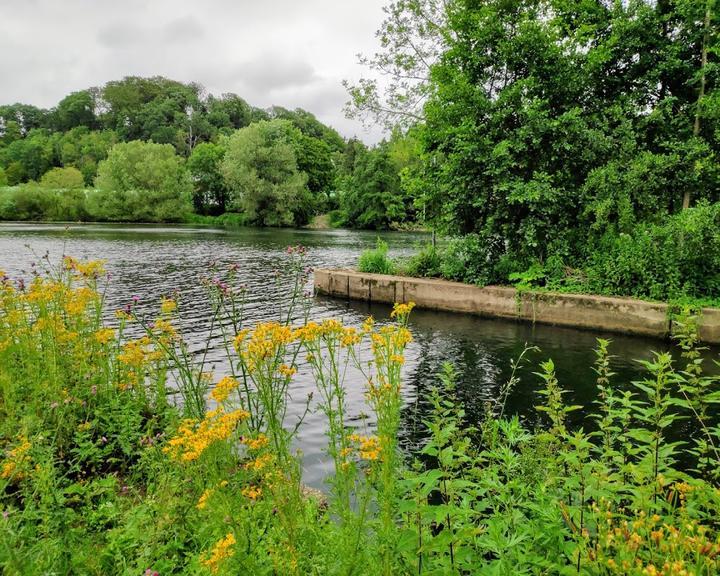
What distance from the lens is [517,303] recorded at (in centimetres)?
1318

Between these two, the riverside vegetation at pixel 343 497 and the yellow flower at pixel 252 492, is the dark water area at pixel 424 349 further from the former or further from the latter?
the yellow flower at pixel 252 492

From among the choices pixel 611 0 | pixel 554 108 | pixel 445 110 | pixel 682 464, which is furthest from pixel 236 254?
pixel 682 464

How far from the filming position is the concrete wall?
37.2ft

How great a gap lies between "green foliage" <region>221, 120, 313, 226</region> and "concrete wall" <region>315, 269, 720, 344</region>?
4133 cm

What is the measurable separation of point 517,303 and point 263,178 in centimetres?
4772

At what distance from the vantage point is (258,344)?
2.67 meters

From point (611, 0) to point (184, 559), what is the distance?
18.3 metres

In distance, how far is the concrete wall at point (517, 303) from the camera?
11344 millimetres

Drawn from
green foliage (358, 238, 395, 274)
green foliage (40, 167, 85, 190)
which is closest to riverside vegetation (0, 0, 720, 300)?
green foliage (358, 238, 395, 274)

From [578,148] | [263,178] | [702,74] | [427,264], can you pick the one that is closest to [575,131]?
[578,148]

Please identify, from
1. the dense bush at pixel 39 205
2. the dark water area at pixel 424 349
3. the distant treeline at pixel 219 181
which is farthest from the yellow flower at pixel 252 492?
the dense bush at pixel 39 205

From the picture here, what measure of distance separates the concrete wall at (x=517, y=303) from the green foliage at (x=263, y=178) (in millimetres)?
41329

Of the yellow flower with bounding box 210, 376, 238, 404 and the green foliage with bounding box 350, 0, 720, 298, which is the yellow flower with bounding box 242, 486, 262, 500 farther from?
the green foliage with bounding box 350, 0, 720, 298

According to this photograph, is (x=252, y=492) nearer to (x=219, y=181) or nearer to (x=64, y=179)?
(x=219, y=181)
